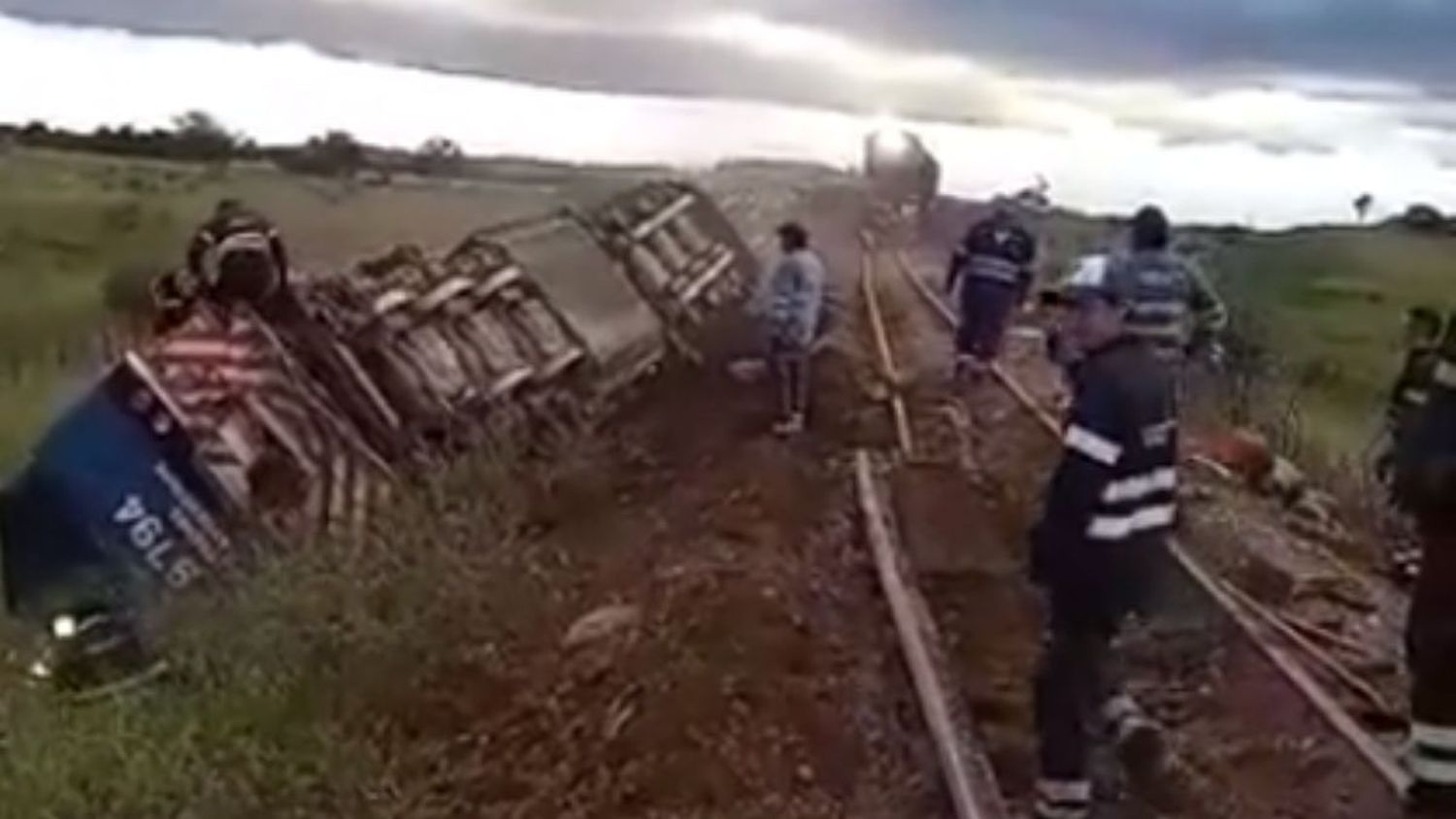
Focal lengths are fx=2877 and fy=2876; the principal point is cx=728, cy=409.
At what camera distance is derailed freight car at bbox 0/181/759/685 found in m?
4.25

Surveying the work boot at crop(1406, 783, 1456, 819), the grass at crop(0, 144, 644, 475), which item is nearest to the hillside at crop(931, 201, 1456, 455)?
the grass at crop(0, 144, 644, 475)

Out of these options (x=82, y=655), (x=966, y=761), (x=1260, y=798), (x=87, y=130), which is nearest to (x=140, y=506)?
(x=82, y=655)

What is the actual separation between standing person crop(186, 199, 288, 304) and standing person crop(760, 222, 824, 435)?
0.82m

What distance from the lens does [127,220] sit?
4434 mm

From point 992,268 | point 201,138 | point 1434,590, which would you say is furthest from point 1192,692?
point 201,138

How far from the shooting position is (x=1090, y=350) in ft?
11.6

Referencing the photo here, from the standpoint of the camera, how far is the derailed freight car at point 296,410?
167 inches

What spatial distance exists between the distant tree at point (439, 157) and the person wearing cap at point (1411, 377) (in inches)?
54.3

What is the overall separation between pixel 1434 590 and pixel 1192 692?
100 centimetres

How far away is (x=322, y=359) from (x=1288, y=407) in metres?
1.55

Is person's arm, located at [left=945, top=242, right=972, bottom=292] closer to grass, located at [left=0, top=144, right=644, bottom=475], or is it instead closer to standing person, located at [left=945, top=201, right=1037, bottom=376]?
standing person, located at [left=945, top=201, right=1037, bottom=376]

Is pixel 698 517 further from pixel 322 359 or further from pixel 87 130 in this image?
pixel 87 130

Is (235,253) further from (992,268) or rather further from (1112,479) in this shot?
(1112,479)

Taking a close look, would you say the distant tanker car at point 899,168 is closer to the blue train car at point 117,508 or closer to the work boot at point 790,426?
the blue train car at point 117,508
